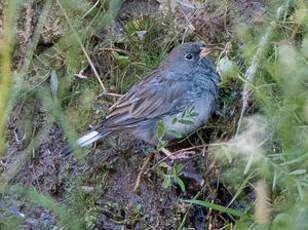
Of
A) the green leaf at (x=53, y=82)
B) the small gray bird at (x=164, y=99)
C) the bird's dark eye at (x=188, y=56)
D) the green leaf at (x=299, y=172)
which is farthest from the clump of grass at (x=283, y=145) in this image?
the green leaf at (x=53, y=82)

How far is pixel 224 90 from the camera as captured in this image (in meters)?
4.67

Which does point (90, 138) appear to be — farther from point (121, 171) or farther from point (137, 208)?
point (137, 208)

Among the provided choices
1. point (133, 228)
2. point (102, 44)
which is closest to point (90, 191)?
point (133, 228)

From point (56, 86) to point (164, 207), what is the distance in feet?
5.80

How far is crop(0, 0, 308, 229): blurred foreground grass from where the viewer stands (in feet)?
8.80

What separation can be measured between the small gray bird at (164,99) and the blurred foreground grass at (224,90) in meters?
0.21

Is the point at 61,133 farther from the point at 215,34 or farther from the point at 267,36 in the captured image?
the point at 267,36

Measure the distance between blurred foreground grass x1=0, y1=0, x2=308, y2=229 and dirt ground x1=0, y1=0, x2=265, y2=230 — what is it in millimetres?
105

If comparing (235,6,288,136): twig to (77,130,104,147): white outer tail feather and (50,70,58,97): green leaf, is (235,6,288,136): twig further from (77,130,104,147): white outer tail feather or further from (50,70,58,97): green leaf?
(50,70,58,97): green leaf

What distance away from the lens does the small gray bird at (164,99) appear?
452 centimetres

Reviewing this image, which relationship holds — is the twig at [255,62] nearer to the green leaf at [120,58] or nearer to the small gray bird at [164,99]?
the small gray bird at [164,99]

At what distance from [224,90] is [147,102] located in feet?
2.28

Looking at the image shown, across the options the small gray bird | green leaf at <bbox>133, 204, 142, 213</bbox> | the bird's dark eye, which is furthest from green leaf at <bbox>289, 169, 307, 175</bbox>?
the bird's dark eye

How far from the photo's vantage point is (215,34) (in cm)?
506
